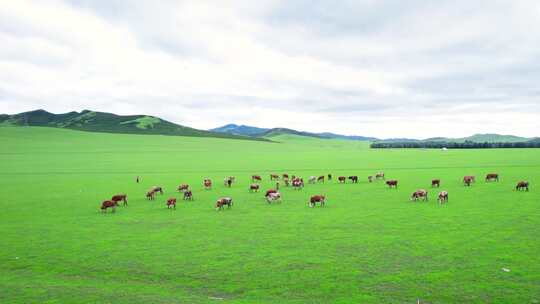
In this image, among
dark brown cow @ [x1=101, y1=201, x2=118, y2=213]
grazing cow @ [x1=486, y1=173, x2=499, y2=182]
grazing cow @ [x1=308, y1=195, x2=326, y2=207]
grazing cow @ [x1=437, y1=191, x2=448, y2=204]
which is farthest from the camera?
grazing cow @ [x1=486, y1=173, x2=499, y2=182]

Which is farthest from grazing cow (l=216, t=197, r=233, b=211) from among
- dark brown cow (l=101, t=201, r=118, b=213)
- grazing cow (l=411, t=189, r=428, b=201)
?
grazing cow (l=411, t=189, r=428, b=201)

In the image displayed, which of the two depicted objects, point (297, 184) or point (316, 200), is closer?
point (316, 200)

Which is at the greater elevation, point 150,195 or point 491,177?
point 491,177

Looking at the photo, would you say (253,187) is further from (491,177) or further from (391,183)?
(491,177)

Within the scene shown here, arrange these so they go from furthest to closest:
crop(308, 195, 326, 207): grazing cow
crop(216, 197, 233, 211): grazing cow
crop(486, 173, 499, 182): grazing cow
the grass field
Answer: crop(486, 173, 499, 182): grazing cow < crop(308, 195, 326, 207): grazing cow < crop(216, 197, 233, 211): grazing cow < the grass field

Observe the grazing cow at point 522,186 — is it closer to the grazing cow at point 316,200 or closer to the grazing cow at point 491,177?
the grazing cow at point 491,177

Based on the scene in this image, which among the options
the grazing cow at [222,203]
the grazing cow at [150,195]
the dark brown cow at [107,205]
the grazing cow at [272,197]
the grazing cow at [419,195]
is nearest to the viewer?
the dark brown cow at [107,205]

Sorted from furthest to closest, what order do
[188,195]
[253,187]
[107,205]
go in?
[253,187]
[188,195]
[107,205]

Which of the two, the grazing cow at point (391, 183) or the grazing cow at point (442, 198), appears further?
the grazing cow at point (391, 183)

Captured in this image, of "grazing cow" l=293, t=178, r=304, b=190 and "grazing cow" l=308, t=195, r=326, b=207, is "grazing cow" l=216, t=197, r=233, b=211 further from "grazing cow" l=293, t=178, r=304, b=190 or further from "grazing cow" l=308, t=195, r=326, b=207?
"grazing cow" l=293, t=178, r=304, b=190

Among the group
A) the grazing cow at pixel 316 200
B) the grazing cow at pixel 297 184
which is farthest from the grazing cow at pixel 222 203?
the grazing cow at pixel 297 184

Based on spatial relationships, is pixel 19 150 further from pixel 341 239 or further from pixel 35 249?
pixel 341 239

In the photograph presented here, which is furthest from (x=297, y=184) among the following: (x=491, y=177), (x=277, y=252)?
(x=491, y=177)

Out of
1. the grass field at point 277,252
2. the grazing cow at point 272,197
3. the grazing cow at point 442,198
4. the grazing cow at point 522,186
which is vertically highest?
the grazing cow at point 522,186
